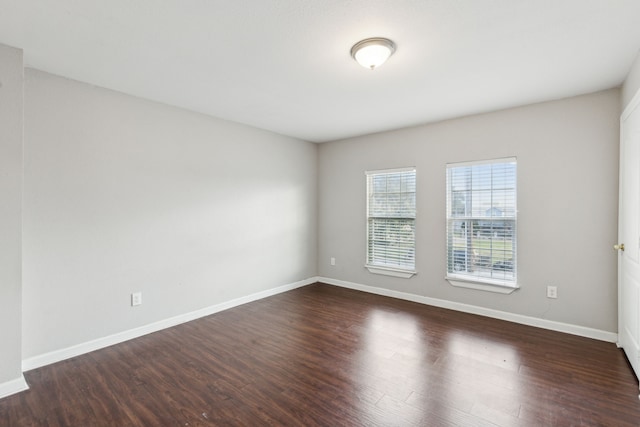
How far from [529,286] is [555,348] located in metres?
0.75

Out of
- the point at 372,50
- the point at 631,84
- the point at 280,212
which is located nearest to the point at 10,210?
the point at 372,50

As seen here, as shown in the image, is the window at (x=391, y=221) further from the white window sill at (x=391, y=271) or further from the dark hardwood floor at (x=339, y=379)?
the dark hardwood floor at (x=339, y=379)

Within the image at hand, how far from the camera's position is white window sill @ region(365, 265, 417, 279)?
4.44 m

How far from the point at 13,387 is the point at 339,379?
94.3 inches

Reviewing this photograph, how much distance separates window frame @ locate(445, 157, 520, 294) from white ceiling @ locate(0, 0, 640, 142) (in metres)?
0.87

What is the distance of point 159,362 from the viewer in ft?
8.79

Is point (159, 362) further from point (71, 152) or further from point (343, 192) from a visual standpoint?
point (343, 192)

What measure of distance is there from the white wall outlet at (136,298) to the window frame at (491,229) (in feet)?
12.1

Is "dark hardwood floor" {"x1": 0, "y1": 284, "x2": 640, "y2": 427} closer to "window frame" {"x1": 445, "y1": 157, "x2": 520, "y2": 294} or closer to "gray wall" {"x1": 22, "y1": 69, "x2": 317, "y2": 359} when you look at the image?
"gray wall" {"x1": 22, "y1": 69, "x2": 317, "y2": 359}

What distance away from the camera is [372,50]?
223 cm

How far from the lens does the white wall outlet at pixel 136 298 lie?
3207 millimetres

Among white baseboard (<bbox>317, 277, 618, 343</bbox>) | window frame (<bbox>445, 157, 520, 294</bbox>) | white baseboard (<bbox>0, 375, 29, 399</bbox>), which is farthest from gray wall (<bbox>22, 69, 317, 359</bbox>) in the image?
window frame (<bbox>445, 157, 520, 294</bbox>)

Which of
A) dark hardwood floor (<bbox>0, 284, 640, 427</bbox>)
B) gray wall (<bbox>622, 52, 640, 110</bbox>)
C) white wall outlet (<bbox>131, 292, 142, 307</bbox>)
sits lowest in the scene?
dark hardwood floor (<bbox>0, 284, 640, 427</bbox>)

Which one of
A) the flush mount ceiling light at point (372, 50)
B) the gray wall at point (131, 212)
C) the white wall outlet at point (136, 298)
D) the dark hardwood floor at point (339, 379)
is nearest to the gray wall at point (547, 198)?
the dark hardwood floor at point (339, 379)
